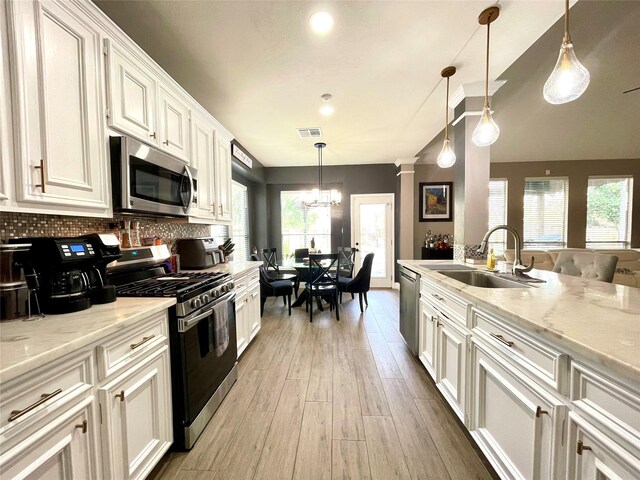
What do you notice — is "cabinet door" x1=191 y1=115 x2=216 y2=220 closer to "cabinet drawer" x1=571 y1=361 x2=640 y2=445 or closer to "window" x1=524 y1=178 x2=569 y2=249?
"cabinet drawer" x1=571 y1=361 x2=640 y2=445

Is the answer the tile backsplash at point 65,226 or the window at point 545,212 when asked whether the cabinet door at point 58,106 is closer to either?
the tile backsplash at point 65,226

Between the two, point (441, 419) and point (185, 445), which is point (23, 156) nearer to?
point (185, 445)

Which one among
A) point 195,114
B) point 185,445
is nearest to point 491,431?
point 185,445

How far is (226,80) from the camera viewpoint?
2.35 meters

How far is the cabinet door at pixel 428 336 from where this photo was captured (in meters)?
1.95

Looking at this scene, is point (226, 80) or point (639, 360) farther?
point (226, 80)

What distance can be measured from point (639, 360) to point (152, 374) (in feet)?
5.79

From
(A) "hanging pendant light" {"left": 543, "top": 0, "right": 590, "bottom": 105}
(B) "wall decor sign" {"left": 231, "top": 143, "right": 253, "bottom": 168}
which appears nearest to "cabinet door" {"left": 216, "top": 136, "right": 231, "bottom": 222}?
(B) "wall decor sign" {"left": 231, "top": 143, "right": 253, "bottom": 168}

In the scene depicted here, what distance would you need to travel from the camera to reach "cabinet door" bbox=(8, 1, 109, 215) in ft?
3.26

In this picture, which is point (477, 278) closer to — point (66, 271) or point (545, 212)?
point (66, 271)

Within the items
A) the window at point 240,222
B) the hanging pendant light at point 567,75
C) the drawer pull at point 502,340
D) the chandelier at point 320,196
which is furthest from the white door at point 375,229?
the drawer pull at point 502,340

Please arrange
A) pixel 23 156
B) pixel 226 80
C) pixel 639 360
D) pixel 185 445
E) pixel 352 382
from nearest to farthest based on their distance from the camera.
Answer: pixel 639 360, pixel 23 156, pixel 185 445, pixel 352 382, pixel 226 80

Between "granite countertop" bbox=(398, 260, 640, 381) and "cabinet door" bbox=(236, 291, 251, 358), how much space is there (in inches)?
70.2

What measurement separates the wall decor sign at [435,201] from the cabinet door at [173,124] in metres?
4.54
